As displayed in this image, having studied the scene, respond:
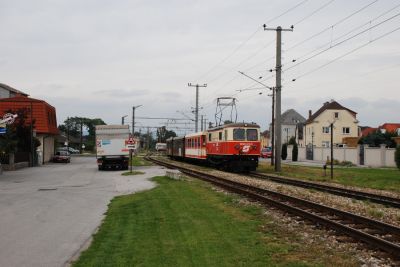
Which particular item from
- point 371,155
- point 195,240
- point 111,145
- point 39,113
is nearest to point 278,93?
point 111,145

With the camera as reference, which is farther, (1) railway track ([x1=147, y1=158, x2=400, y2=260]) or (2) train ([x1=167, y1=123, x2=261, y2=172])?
(2) train ([x1=167, y1=123, x2=261, y2=172])

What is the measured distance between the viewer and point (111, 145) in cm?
3750

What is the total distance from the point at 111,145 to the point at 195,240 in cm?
2884

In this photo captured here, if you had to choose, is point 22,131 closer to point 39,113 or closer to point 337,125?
point 39,113

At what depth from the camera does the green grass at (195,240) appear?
782 cm

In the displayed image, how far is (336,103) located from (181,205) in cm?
8563

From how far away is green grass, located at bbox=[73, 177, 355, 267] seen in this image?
7.82 metres

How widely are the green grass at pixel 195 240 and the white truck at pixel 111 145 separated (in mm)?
22584

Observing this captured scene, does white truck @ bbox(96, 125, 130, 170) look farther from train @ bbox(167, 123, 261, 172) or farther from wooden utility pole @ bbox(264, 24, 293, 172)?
wooden utility pole @ bbox(264, 24, 293, 172)

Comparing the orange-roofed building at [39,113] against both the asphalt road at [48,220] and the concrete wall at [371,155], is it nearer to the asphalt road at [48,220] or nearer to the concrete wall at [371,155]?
the asphalt road at [48,220]

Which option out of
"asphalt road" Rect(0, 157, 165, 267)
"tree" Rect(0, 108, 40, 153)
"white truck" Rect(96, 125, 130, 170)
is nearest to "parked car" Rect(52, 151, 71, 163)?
"tree" Rect(0, 108, 40, 153)

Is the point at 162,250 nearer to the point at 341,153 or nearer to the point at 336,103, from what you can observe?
the point at 341,153

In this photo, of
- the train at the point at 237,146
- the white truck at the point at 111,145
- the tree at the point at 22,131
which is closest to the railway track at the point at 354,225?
the train at the point at 237,146

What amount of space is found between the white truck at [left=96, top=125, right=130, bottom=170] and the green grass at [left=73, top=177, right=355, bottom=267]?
2258 centimetres
